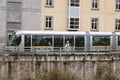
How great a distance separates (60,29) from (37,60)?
573 inches

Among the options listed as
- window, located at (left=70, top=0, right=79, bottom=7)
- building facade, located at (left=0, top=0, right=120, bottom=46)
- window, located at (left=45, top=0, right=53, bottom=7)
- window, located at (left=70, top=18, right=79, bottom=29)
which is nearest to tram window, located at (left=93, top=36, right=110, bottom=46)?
building facade, located at (left=0, top=0, right=120, bottom=46)

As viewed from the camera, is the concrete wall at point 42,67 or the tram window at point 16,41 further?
the tram window at point 16,41

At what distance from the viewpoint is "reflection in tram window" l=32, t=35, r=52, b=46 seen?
43.7 m

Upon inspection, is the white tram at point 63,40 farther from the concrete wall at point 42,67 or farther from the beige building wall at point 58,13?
the beige building wall at point 58,13

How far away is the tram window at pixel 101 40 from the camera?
45.4m

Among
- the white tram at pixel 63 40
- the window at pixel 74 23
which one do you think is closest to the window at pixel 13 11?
the window at pixel 74 23

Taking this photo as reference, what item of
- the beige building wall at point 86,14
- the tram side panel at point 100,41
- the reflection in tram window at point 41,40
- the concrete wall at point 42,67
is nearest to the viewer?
the concrete wall at point 42,67

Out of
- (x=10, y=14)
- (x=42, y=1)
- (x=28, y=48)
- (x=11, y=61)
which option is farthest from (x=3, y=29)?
(x=11, y=61)

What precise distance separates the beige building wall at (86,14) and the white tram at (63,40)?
677cm

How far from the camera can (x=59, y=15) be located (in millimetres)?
51781

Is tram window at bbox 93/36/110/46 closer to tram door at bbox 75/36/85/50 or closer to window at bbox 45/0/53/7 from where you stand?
tram door at bbox 75/36/85/50

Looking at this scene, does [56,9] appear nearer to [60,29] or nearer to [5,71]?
[60,29]

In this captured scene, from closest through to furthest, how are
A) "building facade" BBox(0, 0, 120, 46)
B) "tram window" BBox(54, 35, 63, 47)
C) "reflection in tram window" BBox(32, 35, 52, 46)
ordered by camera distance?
1. "reflection in tram window" BBox(32, 35, 52, 46)
2. "tram window" BBox(54, 35, 63, 47)
3. "building facade" BBox(0, 0, 120, 46)

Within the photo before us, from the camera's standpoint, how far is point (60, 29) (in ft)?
169
